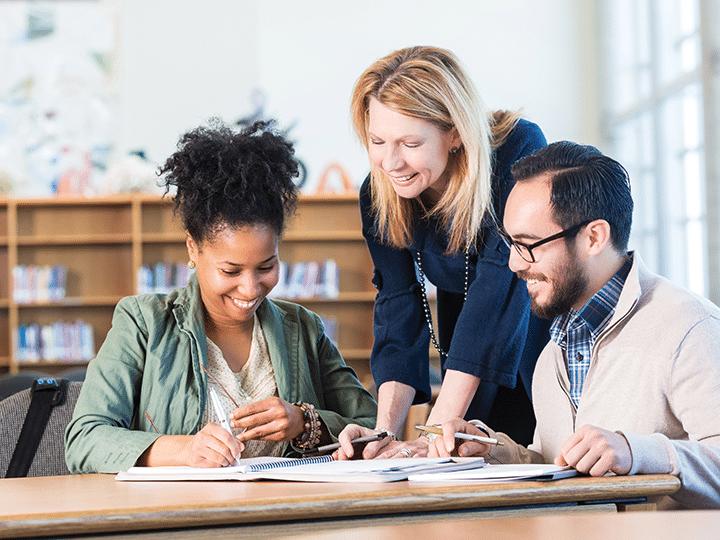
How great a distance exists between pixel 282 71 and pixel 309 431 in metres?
6.01

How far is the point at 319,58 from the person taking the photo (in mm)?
7223

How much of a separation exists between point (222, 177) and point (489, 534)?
1.12 m

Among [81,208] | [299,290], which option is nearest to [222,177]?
[299,290]

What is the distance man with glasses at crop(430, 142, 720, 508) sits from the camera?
127 cm

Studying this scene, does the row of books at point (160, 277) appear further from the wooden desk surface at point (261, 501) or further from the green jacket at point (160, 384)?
the wooden desk surface at point (261, 501)

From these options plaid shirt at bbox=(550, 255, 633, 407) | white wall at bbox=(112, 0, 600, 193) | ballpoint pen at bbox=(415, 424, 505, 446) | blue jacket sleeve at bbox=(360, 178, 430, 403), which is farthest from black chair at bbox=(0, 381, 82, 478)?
white wall at bbox=(112, 0, 600, 193)

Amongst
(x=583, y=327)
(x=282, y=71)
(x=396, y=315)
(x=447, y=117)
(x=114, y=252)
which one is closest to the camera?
(x=583, y=327)

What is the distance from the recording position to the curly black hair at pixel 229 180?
169 cm

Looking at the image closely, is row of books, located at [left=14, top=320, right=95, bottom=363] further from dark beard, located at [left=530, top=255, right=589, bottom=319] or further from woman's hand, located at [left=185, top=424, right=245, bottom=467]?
dark beard, located at [left=530, top=255, right=589, bottom=319]

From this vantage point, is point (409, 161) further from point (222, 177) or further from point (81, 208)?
point (81, 208)

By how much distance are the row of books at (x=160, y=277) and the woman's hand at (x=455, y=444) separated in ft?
15.5

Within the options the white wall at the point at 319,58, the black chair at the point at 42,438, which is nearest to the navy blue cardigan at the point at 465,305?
the black chair at the point at 42,438

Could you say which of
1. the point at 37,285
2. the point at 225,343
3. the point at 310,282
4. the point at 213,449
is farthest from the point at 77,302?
the point at 213,449

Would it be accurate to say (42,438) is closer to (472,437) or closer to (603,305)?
(472,437)
